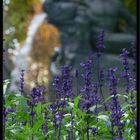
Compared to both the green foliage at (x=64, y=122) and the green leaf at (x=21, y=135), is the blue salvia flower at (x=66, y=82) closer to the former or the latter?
the green foliage at (x=64, y=122)

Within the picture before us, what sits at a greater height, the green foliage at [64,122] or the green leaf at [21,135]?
the green foliage at [64,122]

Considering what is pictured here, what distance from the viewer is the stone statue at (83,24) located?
13.1 m

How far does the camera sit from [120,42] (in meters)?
13.1

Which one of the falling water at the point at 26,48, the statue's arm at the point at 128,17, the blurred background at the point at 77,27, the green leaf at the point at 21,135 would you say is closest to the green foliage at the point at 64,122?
the green leaf at the point at 21,135

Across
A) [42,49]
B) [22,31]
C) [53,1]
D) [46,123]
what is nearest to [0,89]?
[46,123]

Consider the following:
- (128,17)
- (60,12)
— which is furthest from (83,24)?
(128,17)

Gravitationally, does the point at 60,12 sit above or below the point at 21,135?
above

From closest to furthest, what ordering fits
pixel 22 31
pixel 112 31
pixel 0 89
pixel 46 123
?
1. pixel 0 89
2. pixel 46 123
3. pixel 22 31
4. pixel 112 31

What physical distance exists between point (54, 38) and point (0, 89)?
→ 1407 cm

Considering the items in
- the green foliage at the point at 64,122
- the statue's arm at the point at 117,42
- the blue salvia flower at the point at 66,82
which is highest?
the statue's arm at the point at 117,42

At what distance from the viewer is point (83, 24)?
526 inches

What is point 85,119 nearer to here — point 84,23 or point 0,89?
point 0,89

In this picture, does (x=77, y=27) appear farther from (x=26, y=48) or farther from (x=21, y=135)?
(x=21, y=135)

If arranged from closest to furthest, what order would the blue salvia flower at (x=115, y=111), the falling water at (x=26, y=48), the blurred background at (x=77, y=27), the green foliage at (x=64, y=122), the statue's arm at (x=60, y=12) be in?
the blue salvia flower at (x=115, y=111) → the green foliage at (x=64, y=122) → the blurred background at (x=77, y=27) → the statue's arm at (x=60, y=12) → the falling water at (x=26, y=48)
